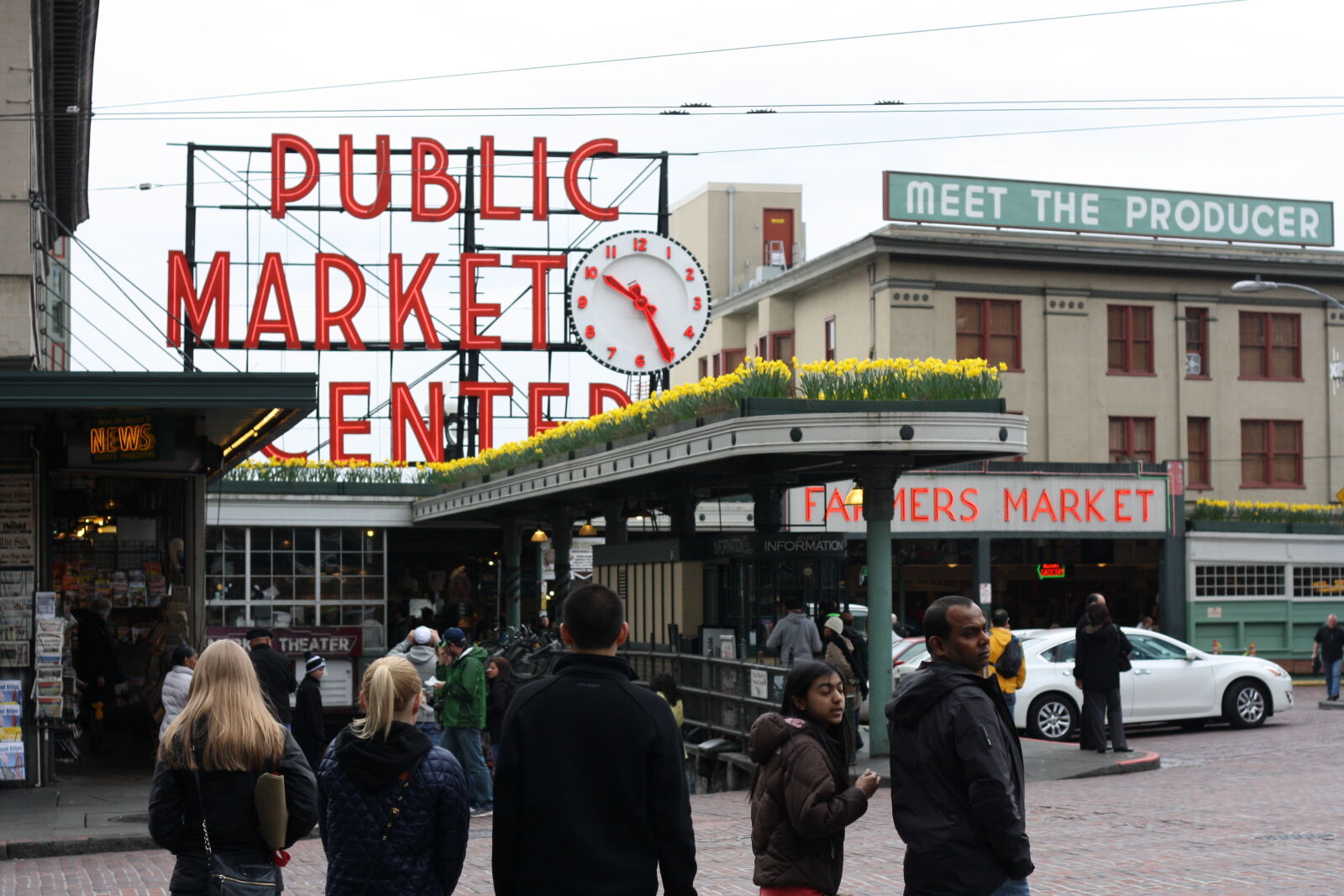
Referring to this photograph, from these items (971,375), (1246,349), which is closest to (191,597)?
(971,375)

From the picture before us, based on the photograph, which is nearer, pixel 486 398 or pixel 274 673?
pixel 274 673

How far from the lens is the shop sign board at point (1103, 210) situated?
4353cm

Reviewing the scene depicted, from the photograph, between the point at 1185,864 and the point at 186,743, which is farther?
the point at 1185,864

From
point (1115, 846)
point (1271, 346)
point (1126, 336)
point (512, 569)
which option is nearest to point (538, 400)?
point (512, 569)

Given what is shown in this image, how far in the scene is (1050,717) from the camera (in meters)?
22.2

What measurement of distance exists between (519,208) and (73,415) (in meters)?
29.3

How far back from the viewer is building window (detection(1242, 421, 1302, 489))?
1788 inches

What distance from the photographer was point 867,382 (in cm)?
1841

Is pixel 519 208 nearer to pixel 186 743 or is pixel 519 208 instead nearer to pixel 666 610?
pixel 666 610

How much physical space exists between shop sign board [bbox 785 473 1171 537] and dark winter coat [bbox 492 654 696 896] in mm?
35232

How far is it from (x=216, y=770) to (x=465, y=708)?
9872 millimetres

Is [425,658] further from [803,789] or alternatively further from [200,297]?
[200,297]

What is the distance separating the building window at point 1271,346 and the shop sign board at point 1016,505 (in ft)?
19.1

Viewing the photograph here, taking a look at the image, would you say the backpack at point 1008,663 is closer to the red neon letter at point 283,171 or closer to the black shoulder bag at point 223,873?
the black shoulder bag at point 223,873
